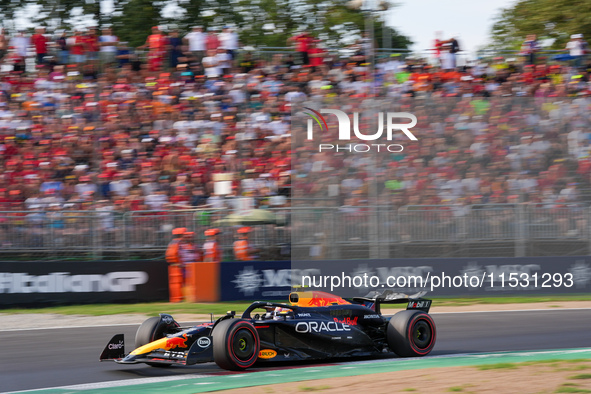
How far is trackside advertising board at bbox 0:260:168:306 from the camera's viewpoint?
45.9 ft

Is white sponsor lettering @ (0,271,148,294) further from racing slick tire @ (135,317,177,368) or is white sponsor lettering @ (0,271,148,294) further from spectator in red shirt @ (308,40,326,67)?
racing slick tire @ (135,317,177,368)

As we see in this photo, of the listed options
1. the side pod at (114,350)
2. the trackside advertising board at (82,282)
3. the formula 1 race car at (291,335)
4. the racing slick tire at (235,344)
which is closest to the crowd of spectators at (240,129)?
the trackside advertising board at (82,282)

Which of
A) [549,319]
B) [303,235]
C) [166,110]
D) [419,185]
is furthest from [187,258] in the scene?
[549,319]

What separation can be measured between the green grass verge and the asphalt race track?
1.65 m

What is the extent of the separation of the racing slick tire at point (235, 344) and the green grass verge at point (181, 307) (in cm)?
557

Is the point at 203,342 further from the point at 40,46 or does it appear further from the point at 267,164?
the point at 40,46

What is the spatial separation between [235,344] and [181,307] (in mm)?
6506

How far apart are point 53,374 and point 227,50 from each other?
10.9 meters

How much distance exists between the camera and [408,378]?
713 cm

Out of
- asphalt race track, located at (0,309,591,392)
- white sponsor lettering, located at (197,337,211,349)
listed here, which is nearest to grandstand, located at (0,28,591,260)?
asphalt race track, located at (0,309,591,392)

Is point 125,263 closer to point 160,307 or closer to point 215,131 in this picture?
point 160,307

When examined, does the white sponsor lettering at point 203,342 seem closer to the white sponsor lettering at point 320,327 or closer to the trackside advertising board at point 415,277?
the white sponsor lettering at point 320,327

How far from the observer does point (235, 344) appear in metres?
7.50

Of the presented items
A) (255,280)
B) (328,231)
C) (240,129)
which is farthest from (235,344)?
(240,129)
